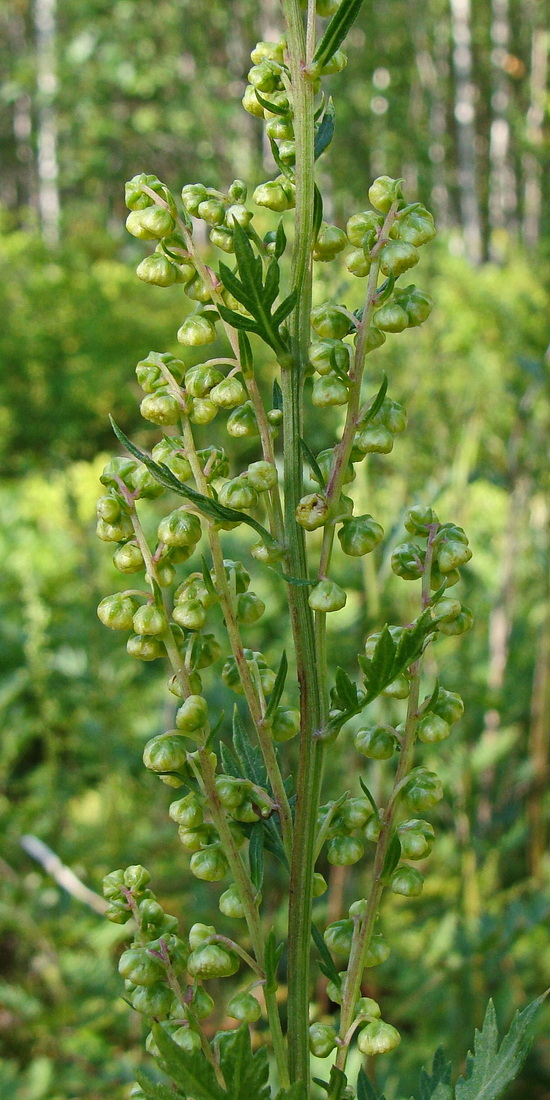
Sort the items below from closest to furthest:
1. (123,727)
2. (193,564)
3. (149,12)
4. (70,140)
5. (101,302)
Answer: (123,727) < (193,564) < (101,302) < (149,12) < (70,140)

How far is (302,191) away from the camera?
56 cm

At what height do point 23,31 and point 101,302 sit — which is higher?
point 23,31

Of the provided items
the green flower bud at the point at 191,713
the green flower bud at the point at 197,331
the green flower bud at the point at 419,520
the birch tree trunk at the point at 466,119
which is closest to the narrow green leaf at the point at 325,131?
the green flower bud at the point at 197,331

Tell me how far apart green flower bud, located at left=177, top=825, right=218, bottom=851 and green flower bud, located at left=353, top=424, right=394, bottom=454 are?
→ 25 cm

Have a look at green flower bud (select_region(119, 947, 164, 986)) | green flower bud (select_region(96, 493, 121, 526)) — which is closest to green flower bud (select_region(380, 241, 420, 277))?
green flower bud (select_region(96, 493, 121, 526))

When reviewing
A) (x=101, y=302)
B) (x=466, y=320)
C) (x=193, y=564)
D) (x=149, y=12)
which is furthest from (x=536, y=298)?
(x=149, y=12)

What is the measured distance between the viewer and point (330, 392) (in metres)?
0.56

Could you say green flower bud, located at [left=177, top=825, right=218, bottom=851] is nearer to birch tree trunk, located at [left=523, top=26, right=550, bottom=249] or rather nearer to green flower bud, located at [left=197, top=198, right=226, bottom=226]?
green flower bud, located at [left=197, top=198, right=226, bottom=226]

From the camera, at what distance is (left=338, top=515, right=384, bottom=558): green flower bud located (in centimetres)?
58

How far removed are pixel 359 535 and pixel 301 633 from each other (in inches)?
2.8

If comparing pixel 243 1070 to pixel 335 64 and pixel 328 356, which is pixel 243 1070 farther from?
pixel 335 64

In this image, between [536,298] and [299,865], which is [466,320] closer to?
[536,298]

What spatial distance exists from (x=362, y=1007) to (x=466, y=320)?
846 cm

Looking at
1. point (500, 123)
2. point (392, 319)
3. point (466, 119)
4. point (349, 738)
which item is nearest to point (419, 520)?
point (392, 319)
